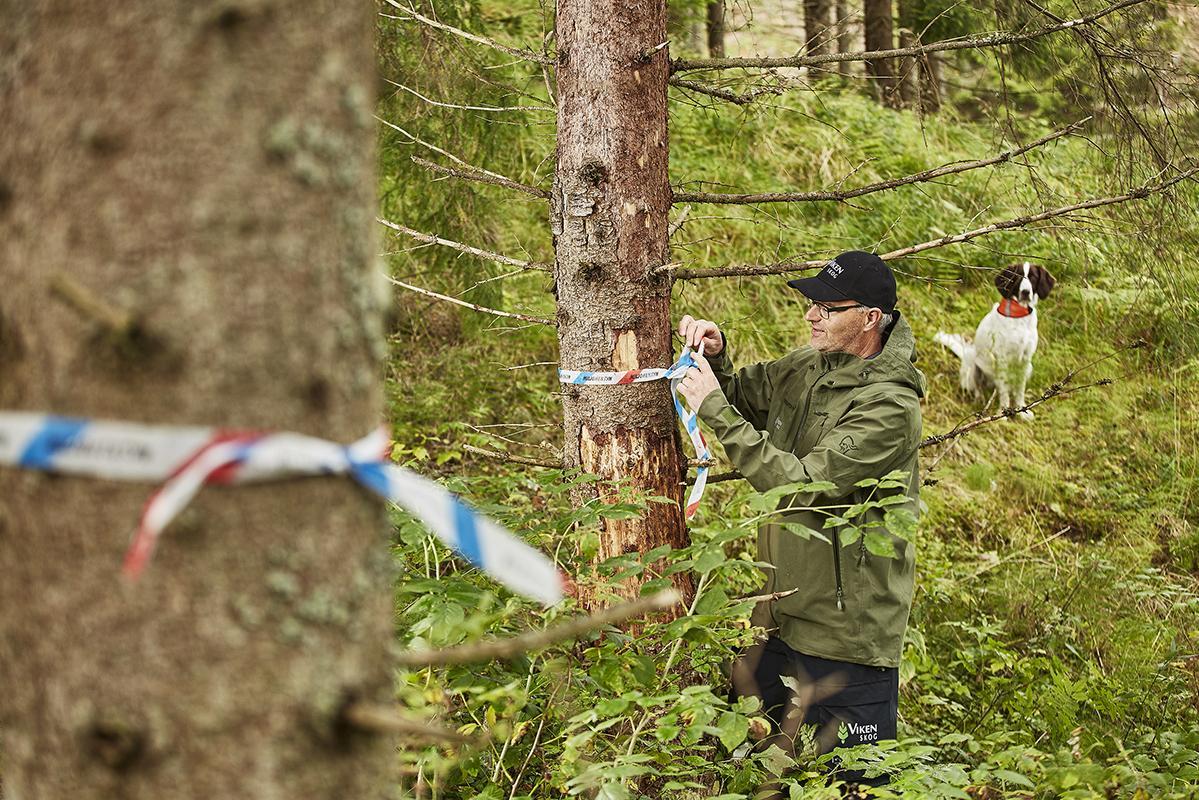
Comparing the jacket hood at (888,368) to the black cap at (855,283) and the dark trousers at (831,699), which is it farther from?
the dark trousers at (831,699)

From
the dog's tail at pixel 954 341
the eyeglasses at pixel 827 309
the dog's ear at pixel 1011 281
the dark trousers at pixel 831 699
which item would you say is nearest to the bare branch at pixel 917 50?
the eyeglasses at pixel 827 309

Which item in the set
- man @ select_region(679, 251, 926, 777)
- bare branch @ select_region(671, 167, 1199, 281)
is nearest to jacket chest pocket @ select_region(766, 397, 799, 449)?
man @ select_region(679, 251, 926, 777)

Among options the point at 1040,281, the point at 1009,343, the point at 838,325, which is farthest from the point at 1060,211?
the point at 1040,281

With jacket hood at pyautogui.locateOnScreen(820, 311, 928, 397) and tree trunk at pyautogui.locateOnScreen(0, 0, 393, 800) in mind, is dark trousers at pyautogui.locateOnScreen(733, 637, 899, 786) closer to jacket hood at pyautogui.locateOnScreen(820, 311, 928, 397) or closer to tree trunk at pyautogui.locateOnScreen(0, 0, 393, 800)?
jacket hood at pyautogui.locateOnScreen(820, 311, 928, 397)

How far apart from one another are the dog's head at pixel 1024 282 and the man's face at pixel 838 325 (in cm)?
431

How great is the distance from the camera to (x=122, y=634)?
45.0 inches

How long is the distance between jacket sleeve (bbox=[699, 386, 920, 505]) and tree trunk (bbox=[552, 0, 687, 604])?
26 centimetres

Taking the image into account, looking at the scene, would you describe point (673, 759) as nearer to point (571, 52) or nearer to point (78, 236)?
point (78, 236)

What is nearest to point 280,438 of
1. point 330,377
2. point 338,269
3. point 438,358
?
point 330,377

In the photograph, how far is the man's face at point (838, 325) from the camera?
402cm

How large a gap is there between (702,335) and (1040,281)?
17.1ft

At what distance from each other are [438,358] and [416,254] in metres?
0.77

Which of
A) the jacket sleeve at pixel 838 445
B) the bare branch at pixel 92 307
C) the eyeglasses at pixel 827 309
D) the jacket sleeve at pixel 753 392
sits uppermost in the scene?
the eyeglasses at pixel 827 309

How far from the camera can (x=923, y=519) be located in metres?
6.63
